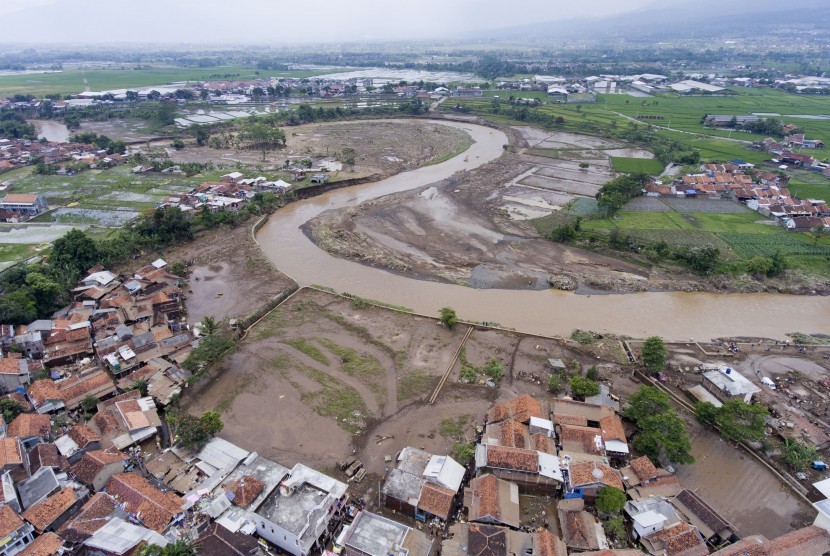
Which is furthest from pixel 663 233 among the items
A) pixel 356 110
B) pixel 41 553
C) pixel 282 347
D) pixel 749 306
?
pixel 356 110

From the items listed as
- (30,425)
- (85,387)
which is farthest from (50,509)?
(85,387)

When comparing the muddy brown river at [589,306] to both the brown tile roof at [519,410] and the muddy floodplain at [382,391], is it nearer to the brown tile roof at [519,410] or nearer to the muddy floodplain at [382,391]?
the muddy floodplain at [382,391]

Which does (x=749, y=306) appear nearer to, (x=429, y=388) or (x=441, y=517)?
(x=429, y=388)

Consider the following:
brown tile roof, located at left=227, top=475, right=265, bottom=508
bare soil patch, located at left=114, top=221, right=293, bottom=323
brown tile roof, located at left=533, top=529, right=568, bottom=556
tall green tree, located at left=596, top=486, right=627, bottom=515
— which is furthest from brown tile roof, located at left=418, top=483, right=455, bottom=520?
bare soil patch, located at left=114, top=221, right=293, bottom=323

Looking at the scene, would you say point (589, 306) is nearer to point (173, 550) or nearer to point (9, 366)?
point (173, 550)

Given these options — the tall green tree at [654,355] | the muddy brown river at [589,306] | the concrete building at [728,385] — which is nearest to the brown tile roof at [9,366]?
the muddy brown river at [589,306]

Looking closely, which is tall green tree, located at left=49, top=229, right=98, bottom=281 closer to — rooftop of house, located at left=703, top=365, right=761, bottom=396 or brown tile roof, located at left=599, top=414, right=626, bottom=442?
brown tile roof, located at left=599, top=414, right=626, bottom=442
